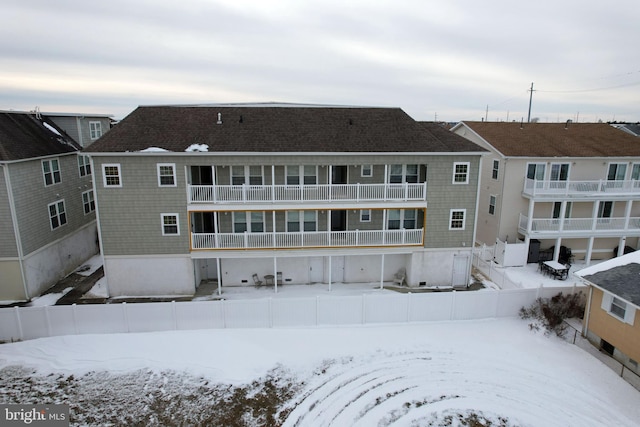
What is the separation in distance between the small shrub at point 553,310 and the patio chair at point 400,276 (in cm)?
591

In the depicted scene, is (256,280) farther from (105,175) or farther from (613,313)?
(613,313)

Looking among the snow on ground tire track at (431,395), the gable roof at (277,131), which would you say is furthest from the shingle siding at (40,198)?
the snow on ground tire track at (431,395)

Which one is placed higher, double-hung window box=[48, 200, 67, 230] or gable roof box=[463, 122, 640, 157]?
gable roof box=[463, 122, 640, 157]

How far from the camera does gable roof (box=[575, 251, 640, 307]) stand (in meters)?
13.4

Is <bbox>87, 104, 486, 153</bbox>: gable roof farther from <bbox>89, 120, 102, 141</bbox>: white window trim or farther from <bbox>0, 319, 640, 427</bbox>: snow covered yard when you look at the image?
<bbox>0, 319, 640, 427</bbox>: snow covered yard

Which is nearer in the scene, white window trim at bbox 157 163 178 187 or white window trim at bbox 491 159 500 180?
white window trim at bbox 157 163 178 187

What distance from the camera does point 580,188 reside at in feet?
76.8

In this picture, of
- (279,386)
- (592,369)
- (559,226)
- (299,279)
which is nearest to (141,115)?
(299,279)

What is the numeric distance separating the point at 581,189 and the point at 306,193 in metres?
17.0

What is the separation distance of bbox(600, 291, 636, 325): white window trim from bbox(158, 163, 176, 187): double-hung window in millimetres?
18352

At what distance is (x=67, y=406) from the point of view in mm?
11789

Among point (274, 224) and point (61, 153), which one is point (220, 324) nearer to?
point (274, 224)

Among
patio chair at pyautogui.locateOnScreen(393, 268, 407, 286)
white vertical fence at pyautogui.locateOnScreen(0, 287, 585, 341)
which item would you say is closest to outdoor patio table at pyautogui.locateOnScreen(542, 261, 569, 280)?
white vertical fence at pyautogui.locateOnScreen(0, 287, 585, 341)

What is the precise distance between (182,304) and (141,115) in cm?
1068
